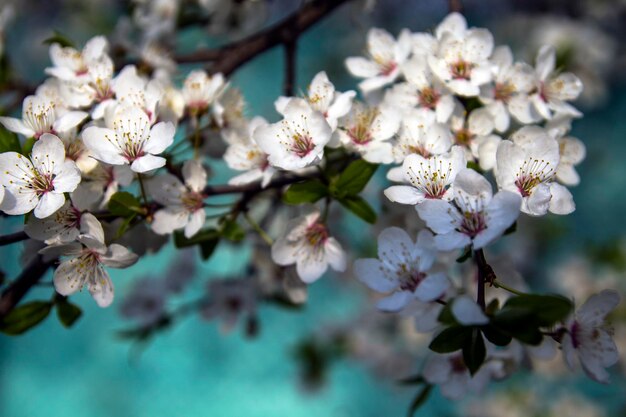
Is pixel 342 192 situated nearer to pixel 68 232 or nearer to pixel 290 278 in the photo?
pixel 290 278

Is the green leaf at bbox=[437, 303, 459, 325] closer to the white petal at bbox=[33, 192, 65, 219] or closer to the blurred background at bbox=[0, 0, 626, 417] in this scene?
the white petal at bbox=[33, 192, 65, 219]

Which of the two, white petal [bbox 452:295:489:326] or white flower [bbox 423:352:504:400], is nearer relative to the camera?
white petal [bbox 452:295:489:326]

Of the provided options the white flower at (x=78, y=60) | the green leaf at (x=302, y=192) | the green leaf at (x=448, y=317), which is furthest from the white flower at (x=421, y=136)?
the white flower at (x=78, y=60)

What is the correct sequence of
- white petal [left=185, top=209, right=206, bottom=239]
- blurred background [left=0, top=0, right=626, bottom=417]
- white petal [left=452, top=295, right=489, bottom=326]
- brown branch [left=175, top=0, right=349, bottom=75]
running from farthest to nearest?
blurred background [left=0, top=0, right=626, bottom=417]
brown branch [left=175, top=0, right=349, bottom=75]
white petal [left=185, top=209, right=206, bottom=239]
white petal [left=452, top=295, right=489, bottom=326]

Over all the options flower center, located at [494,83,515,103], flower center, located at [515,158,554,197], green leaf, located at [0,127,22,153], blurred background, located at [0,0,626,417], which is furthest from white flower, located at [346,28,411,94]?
blurred background, located at [0,0,626,417]

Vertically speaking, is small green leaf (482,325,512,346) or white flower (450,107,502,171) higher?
white flower (450,107,502,171)

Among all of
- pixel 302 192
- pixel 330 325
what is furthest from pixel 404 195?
pixel 330 325

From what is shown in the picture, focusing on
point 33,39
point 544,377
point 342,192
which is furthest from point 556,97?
point 33,39
